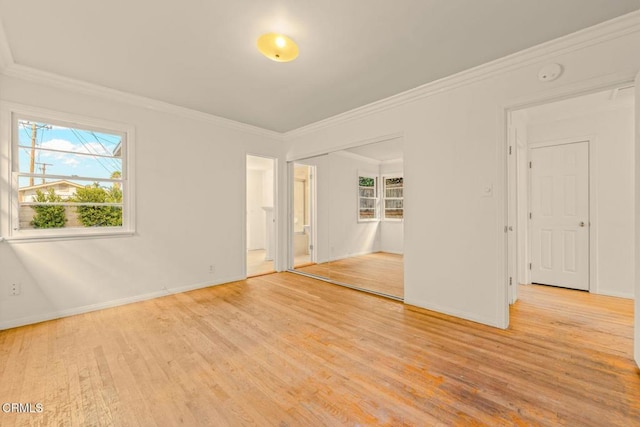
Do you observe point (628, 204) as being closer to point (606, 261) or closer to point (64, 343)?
point (606, 261)

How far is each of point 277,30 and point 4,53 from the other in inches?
98.8

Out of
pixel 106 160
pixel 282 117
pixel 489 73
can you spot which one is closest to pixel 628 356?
pixel 489 73

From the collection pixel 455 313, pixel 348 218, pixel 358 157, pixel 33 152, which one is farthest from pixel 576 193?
pixel 33 152

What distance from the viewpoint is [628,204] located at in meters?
3.45

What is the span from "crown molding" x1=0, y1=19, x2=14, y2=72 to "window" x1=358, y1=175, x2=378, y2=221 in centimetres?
418

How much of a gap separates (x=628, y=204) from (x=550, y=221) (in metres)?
0.80

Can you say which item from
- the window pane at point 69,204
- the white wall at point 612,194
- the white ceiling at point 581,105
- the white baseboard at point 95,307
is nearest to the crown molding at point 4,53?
the window pane at point 69,204

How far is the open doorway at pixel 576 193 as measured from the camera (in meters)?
3.43

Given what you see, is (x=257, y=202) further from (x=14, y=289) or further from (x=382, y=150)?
(x=14, y=289)

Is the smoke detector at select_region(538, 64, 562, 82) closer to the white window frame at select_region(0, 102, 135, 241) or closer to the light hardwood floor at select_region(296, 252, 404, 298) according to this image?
the light hardwood floor at select_region(296, 252, 404, 298)

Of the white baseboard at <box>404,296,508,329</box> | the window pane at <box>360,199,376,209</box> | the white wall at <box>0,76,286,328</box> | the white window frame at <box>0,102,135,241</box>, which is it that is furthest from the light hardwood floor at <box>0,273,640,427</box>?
the window pane at <box>360,199,376,209</box>

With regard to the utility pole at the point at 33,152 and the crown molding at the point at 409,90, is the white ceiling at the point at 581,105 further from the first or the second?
the utility pole at the point at 33,152

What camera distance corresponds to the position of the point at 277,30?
7.07 ft

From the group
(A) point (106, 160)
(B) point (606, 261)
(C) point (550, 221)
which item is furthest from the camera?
(C) point (550, 221)
